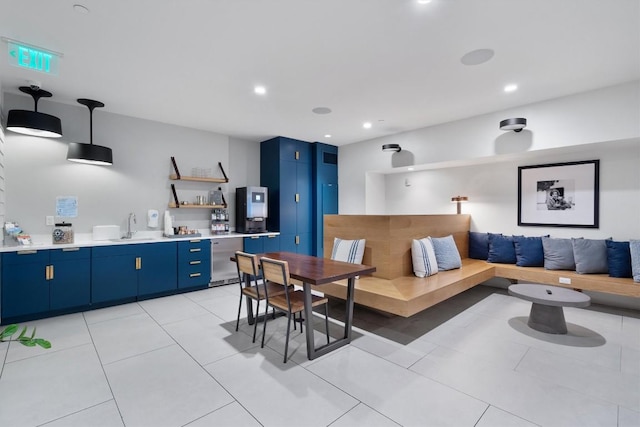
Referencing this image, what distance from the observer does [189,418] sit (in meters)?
1.95

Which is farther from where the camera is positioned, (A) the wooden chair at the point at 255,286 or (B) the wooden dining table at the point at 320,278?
(A) the wooden chair at the point at 255,286

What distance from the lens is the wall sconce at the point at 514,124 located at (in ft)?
13.1

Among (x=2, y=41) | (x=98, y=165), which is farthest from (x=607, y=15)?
(x=98, y=165)

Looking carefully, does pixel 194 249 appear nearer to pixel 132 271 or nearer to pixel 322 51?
pixel 132 271

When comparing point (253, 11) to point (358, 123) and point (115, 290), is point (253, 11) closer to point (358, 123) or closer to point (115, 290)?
point (358, 123)

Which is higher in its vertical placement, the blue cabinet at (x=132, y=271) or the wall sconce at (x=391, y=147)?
the wall sconce at (x=391, y=147)

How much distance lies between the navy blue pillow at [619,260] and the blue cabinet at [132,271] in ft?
19.6

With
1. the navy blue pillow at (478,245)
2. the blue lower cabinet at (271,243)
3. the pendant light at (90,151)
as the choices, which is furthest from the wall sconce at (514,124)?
the pendant light at (90,151)

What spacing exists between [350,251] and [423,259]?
0.95 m

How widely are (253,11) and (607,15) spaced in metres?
2.78

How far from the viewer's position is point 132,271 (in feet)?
14.0

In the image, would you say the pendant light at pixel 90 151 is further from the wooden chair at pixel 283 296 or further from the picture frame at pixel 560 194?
the picture frame at pixel 560 194

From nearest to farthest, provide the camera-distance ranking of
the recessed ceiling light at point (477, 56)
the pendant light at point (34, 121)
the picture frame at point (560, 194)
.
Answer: the recessed ceiling light at point (477, 56) → the pendant light at point (34, 121) → the picture frame at point (560, 194)

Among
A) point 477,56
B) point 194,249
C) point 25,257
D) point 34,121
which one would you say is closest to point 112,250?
point 25,257
